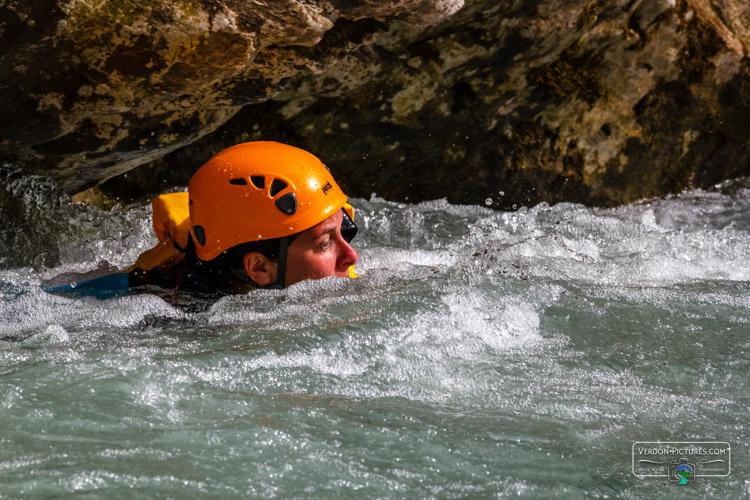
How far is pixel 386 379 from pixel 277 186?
1.30 m

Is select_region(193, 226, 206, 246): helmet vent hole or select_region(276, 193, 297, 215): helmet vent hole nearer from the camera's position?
select_region(276, 193, 297, 215): helmet vent hole

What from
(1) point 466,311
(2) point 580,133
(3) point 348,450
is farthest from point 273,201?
(2) point 580,133

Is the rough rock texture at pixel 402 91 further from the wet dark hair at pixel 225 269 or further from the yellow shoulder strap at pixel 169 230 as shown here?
the wet dark hair at pixel 225 269

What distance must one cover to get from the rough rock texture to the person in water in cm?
61

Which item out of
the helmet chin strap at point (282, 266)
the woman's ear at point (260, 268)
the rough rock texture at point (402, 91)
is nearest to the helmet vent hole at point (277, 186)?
the helmet chin strap at point (282, 266)

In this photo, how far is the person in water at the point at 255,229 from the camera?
4238 mm

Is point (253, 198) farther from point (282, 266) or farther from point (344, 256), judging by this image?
point (344, 256)

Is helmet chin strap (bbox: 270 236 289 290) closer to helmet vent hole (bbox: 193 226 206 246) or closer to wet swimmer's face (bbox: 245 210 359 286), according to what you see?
wet swimmer's face (bbox: 245 210 359 286)

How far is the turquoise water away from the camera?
2.72 metres

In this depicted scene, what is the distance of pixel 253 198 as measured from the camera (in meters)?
4.21

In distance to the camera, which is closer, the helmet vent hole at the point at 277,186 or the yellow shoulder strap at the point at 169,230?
the helmet vent hole at the point at 277,186

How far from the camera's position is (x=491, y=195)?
6926mm

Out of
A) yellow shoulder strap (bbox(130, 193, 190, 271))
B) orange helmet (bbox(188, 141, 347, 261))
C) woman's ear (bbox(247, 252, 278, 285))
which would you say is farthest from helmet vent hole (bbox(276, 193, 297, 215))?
yellow shoulder strap (bbox(130, 193, 190, 271))

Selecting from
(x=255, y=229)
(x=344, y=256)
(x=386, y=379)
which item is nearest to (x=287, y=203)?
(x=255, y=229)
